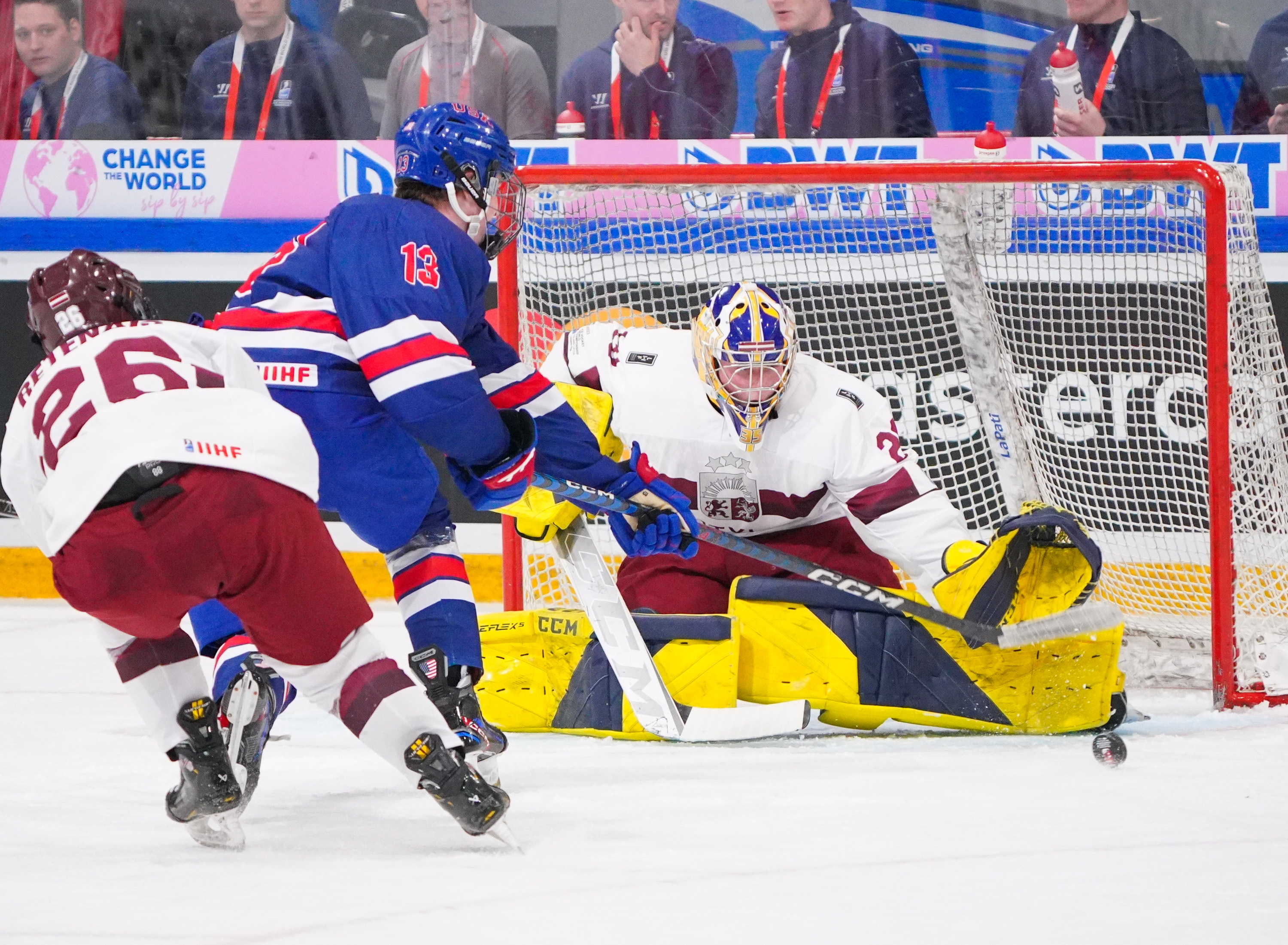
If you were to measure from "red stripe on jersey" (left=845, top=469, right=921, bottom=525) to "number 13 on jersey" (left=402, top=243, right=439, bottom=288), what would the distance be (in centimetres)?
107

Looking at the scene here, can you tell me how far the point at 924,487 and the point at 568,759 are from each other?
83 cm

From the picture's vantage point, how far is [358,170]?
14.0 feet

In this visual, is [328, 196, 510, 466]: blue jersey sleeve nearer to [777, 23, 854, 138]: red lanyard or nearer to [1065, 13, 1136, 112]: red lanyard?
[777, 23, 854, 138]: red lanyard

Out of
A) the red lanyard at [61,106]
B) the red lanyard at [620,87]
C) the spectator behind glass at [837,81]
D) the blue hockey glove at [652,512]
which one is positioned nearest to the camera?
the blue hockey glove at [652,512]

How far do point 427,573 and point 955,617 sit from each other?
97 cm

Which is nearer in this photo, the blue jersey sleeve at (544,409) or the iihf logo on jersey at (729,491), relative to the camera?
the blue jersey sleeve at (544,409)

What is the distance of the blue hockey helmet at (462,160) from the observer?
2188 mm

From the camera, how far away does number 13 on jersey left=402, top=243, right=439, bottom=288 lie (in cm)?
200

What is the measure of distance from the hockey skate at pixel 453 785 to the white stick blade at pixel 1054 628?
123 cm

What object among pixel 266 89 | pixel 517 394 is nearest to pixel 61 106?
pixel 266 89

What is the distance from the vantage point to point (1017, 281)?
351 centimetres

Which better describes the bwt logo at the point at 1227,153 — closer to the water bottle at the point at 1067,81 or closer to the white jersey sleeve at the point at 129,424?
the water bottle at the point at 1067,81

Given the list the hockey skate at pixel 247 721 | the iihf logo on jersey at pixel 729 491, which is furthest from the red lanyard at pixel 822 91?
the hockey skate at pixel 247 721

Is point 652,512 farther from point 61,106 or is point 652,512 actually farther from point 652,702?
point 61,106
